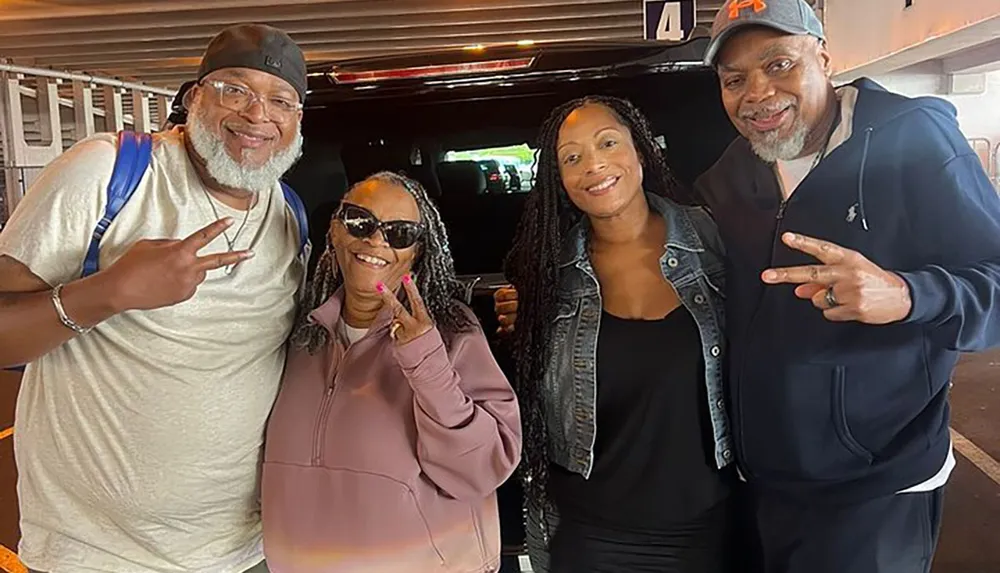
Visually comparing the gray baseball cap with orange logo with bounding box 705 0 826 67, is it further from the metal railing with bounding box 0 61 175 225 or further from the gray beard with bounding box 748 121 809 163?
the metal railing with bounding box 0 61 175 225

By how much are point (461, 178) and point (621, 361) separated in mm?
1055

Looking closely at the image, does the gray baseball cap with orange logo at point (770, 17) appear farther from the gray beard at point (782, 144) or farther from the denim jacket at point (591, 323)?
the denim jacket at point (591, 323)

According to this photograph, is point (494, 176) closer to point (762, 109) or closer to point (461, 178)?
point (461, 178)

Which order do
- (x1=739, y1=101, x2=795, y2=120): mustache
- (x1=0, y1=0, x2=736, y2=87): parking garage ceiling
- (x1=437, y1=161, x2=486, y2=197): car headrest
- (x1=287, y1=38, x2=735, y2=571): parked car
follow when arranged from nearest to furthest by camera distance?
(x1=739, y1=101, x2=795, y2=120): mustache → (x1=287, y1=38, x2=735, y2=571): parked car → (x1=437, y1=161, x2=486, y2=197): car headrest → (x1=0, y1=0, x2=736, y2=87): parking garage ceiling

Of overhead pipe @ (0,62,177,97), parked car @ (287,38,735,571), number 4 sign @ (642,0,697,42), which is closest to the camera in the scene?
parked car @ (287,38,735,571)

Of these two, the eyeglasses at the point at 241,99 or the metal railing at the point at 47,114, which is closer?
the eyeglasses at the point at 241,99

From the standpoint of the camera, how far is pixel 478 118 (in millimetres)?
2766

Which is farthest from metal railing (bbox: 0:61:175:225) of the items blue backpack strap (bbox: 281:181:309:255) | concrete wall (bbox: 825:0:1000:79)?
concrete wall (bbox: 825:0:1000:79)

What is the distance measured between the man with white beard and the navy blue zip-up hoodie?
1203 millimetres

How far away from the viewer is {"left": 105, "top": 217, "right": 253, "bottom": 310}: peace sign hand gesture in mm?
1694

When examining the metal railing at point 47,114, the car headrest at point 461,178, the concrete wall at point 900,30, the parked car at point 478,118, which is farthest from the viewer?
the metal railing at point 47,114

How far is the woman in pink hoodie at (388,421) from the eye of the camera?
189 centimetres

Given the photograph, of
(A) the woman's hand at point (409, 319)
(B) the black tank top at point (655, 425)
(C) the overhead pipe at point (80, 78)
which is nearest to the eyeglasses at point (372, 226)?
(A) the woman's hand at point (409, 319)

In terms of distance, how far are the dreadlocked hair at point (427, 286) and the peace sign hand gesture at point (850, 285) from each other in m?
0.78
